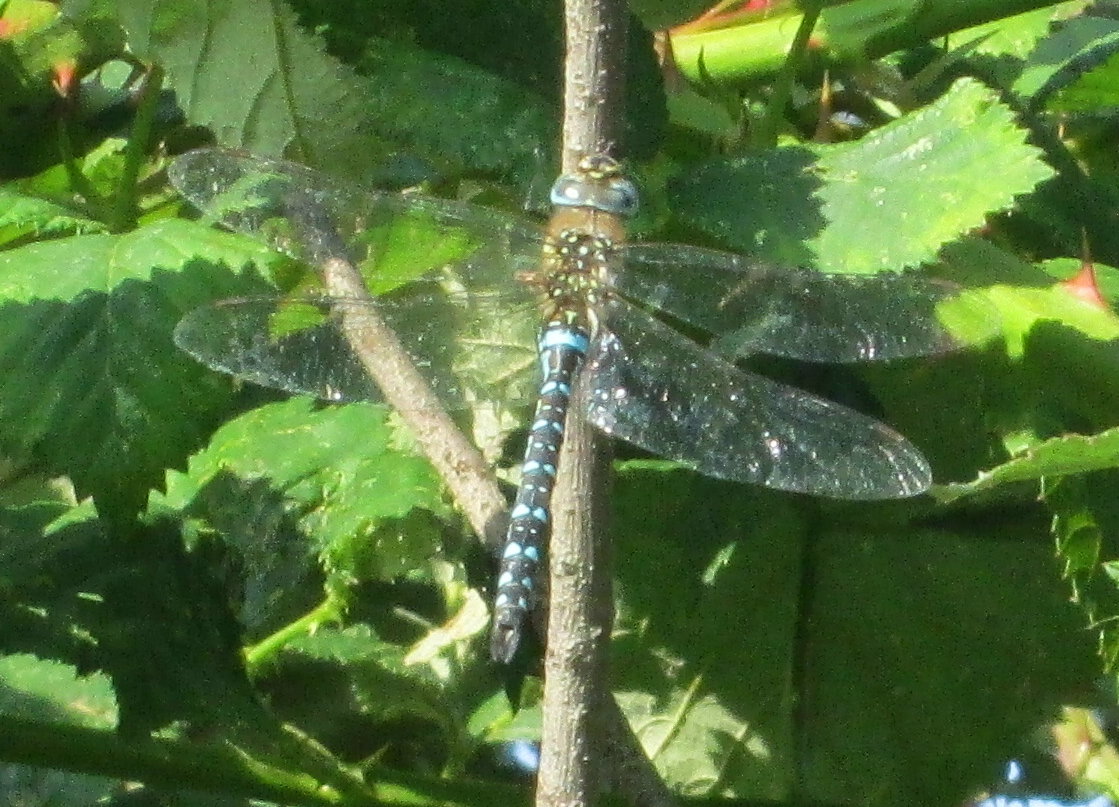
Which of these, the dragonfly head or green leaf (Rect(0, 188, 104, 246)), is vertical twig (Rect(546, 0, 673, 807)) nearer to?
the dragonfly head

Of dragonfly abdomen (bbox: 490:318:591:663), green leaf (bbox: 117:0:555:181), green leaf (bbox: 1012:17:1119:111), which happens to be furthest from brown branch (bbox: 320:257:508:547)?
green leaf (bbox: 1012:17:1119:111)

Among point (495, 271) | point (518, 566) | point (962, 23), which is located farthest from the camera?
point (495, 271)

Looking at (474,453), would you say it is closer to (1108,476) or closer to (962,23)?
(1108,476)

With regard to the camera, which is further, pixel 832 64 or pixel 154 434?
pixel 832 64

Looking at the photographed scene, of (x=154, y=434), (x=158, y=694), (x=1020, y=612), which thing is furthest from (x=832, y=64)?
(x=158, y=694)

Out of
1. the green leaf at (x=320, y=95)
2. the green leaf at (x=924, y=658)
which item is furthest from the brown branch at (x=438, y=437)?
the green leaf at (x=924, y=658)

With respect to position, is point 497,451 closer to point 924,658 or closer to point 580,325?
point 580,325

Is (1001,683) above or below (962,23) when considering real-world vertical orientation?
below
